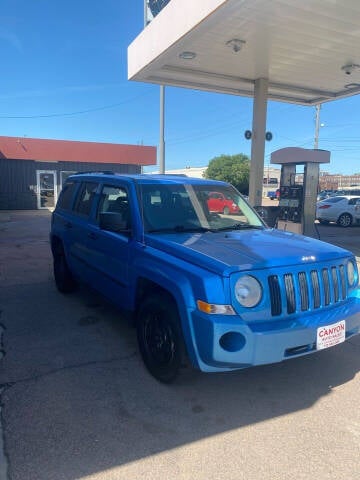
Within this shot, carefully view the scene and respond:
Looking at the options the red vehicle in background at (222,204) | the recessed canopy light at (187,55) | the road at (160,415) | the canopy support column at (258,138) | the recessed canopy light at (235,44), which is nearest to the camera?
the road at (160,415)

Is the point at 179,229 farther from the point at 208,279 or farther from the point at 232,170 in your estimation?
the point at 232,170

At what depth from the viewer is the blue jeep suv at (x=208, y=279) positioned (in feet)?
9.50

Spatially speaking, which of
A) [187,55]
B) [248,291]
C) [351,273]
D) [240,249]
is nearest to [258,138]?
[187,55]

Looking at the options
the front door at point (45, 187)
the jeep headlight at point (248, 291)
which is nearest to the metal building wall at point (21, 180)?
the front door at point (45, 187)

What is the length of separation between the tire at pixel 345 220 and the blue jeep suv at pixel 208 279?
48.1ft

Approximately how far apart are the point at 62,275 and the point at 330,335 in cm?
429

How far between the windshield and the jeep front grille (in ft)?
3.93

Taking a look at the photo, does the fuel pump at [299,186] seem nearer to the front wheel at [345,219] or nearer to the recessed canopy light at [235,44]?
the recessed canopy light at [235,44]

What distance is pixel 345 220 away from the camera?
58.7 ft

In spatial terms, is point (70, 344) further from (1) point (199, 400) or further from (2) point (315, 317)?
(2) point (315, 317)

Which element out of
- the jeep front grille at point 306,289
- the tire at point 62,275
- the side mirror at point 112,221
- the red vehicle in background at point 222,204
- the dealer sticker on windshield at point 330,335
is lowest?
the tire at point 62,275

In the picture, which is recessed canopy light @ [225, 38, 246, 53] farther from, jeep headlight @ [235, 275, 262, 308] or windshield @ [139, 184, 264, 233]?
jeep headlight @ [235, 275, 262, 308]

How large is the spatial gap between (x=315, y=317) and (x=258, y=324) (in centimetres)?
55

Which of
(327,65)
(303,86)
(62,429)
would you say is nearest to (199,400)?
(62,429)
